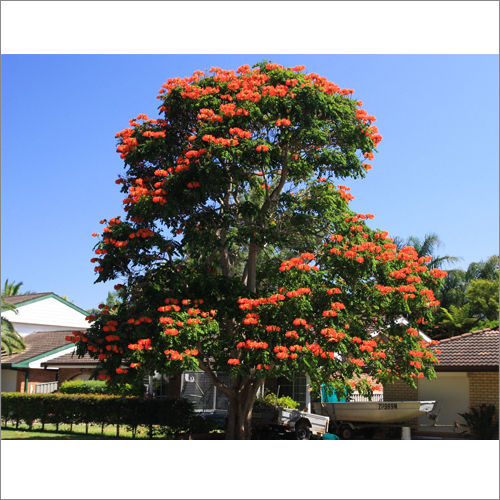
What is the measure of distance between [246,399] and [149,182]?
637 cm

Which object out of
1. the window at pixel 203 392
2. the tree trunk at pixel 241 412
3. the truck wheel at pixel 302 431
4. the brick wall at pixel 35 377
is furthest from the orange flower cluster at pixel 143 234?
the brick wall at pixel 35 377

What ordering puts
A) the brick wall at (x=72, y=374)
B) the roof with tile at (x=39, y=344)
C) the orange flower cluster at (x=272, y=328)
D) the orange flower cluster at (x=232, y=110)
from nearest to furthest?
the orange flower cluster at (x=272, y=328) → the orange flower cluster at (x=232, y=110) → the brick wall at (x=72, y=374) → the roof with tile at (x=39, y=344)

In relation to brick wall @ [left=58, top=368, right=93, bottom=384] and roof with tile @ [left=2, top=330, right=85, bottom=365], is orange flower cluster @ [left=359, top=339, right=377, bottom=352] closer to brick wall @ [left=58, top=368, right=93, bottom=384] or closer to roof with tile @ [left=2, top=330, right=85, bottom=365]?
roof with tile @ [left=2, top=330, right=85, bottom=365]

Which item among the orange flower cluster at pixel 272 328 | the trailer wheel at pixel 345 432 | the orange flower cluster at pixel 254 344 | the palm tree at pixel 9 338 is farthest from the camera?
the palm tree at pixel 9 338

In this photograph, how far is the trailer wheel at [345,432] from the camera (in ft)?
66.5

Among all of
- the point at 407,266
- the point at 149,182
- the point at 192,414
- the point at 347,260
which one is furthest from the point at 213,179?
the point at 192,414

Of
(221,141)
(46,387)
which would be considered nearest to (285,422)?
(221,141)

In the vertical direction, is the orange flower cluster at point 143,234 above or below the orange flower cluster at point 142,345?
above

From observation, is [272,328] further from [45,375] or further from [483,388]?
[45,375]

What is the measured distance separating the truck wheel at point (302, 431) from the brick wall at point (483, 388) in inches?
227

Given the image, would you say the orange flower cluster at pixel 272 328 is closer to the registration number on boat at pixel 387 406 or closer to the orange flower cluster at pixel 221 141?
the orange flower cluster at pixel 221 141

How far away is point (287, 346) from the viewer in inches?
524

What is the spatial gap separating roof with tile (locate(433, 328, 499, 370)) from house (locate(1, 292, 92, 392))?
17063 millimetres

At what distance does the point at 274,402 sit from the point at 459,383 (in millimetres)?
6505
